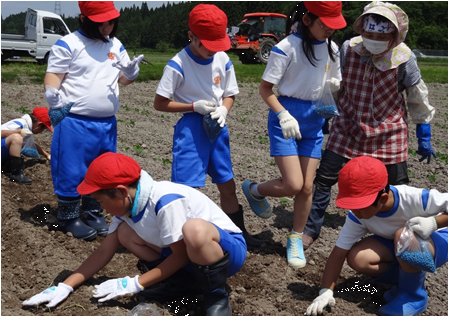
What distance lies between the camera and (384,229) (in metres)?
3.10

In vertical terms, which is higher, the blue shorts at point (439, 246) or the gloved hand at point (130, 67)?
the gloved hand at point (130, 67)

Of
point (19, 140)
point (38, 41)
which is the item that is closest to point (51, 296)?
point (19, 140)

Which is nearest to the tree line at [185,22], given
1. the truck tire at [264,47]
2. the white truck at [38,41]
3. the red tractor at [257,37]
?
the red tractor at [257,37]

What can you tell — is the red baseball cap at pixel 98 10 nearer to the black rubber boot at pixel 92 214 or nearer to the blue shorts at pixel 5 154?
the black rubber boot at pixel 92 214

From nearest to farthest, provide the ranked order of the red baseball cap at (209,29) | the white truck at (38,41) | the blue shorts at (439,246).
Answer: the blue shorts at (439,246) < the red baseball cap at (209,29) < the white truck at (38,41)

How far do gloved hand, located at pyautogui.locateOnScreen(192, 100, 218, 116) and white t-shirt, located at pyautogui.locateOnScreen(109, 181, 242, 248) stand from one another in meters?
0.70

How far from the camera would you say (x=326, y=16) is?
3.45 meters

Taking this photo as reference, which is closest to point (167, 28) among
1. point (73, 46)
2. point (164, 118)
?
point (164, 118)

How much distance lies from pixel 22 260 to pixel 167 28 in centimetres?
3753

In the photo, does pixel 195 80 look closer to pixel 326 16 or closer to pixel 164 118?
pixel 326 16

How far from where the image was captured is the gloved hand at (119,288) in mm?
2773

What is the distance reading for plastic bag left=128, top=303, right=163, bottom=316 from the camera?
109 inches

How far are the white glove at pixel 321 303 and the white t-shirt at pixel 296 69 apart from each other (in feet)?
4.24

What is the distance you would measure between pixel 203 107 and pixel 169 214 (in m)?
0.97
